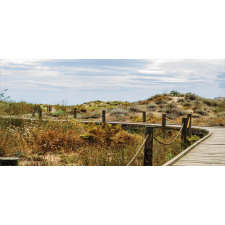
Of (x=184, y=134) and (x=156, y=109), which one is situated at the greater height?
(x=184, y=134)

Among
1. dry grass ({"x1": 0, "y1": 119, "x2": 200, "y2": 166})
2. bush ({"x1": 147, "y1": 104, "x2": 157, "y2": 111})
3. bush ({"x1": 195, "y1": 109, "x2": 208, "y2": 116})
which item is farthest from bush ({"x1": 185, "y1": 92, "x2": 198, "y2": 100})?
dry grass ({"x1": 0, "y1": 119, "x2": 200, "y2": 166})

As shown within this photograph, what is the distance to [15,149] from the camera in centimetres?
878

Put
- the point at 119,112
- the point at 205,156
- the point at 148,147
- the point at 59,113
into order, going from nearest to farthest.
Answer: the point at 148,147, the point at 205,156, the point at 59,113, the point at 119,112

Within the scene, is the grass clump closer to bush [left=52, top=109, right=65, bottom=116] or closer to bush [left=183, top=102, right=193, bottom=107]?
bush [left=52, top=109, right=65, bottom=116]

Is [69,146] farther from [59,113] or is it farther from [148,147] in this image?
[59,113]

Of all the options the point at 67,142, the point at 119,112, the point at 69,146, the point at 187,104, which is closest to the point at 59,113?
the point at 119,112

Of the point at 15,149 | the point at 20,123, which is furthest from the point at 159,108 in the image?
the point at 15,149

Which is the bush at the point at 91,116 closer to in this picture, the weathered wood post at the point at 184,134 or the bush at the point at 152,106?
the bush at the point at 152,106

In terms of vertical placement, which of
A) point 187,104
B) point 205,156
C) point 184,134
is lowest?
point 187,104

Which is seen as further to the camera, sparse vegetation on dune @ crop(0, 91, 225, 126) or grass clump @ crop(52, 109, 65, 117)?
grass clump @ crop(52, 109, 65, 117)

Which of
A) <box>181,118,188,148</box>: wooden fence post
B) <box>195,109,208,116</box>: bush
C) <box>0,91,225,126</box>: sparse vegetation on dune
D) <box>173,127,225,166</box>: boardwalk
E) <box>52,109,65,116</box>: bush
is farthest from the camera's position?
<box>195,109,208,116</box>: bush

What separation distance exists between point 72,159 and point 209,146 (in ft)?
13.4

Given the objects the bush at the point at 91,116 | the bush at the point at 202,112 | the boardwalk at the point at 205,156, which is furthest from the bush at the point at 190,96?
the boardwalk at the point at 205,156

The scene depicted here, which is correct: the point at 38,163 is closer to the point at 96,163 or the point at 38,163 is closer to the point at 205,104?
the point at 96,163
